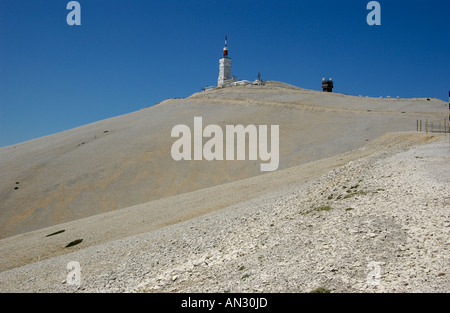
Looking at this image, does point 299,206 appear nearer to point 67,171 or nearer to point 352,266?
point 352,266

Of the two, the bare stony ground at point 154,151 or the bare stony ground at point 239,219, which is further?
the bare stony ground at point 154,151

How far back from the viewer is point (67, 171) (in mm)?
45875

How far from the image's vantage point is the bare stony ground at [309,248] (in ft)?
31.8

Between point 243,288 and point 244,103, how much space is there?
198ft

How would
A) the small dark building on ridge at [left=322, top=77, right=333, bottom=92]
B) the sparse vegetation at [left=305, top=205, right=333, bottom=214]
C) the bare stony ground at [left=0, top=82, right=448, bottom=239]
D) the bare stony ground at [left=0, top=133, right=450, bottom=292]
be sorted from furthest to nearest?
the small dark building on ridge at [left=322, top=77, right=333, bottom=92]
the bare stony ground at [left=0, top=82, right=448, bottom=239]
the sparse vegetation at [left=305, top=205, right=333, bottom=214]
the bare stony ground at [left=0, top=133, right=450, bottom=292]

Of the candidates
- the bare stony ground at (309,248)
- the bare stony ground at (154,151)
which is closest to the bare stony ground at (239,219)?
the bare stony ground at (309,248)

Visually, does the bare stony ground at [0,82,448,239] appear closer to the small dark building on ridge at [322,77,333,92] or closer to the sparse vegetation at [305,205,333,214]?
the small dark building on ridge at [322,77,333,92]

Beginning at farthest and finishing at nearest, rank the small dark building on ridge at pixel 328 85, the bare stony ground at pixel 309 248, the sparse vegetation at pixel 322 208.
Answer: the small dark building on ridge at pixel 328 85 < the sparse vegetation at pixel 322 208 < the bare stony ground at pixel 309 248

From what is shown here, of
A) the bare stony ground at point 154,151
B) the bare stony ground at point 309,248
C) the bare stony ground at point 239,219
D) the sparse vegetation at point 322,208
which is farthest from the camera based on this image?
the bare stony ground at point 154,151

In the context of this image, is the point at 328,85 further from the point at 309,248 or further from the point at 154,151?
the point at 309,248

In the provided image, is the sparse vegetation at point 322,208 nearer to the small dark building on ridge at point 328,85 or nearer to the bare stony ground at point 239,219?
the bare stony ground at point 239,219

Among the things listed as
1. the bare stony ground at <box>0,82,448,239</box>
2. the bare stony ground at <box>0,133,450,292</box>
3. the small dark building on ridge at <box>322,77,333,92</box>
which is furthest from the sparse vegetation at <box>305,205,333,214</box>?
the small dark building on ridge at <box>322,77,333,92</box>

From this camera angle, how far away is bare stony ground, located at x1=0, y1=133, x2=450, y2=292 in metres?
9.70
